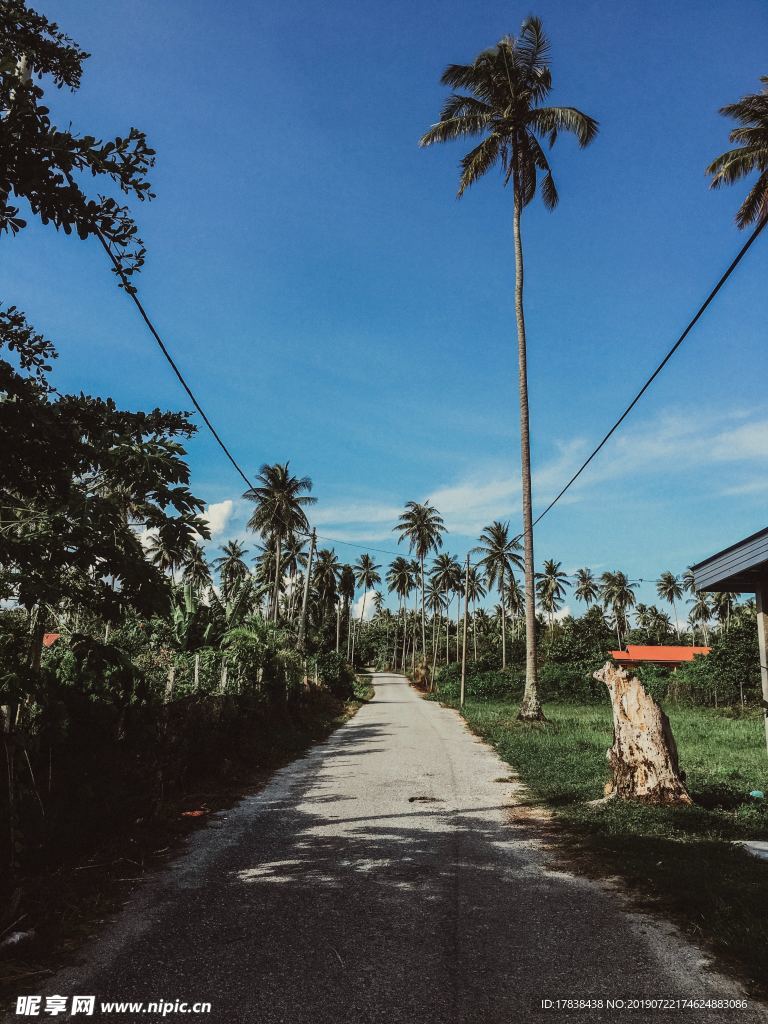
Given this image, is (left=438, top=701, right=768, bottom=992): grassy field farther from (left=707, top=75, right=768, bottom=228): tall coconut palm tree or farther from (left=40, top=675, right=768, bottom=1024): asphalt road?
(left=707, top=75, right=768, bottom=228): tall coconut palm tree

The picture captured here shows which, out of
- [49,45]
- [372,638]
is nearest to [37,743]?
[49,45]

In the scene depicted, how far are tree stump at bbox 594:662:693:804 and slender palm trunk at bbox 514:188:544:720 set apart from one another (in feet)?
35.3

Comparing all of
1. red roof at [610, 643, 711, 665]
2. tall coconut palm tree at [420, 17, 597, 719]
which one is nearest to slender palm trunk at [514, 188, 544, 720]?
tall coconut palm tree at [420, 17, 597, 719]

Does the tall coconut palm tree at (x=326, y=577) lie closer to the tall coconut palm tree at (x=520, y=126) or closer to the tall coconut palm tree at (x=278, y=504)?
the tall coconut palm tree at (x=278, y=504)

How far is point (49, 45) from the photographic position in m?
3.86

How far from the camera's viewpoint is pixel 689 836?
261 inches

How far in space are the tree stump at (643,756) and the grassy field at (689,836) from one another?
0.34 m

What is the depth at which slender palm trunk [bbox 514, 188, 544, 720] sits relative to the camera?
1973 cm

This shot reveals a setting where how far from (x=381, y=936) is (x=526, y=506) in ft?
56.9

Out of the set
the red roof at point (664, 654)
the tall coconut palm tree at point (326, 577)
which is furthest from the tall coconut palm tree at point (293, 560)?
the red roof at point (664, 654)

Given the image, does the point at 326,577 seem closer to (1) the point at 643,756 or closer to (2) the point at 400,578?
(2) the point at 400,578

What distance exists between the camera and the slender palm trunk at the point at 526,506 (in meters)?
19.7

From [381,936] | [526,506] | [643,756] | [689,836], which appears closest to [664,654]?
[526,506]

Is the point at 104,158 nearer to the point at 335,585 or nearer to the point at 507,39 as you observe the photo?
the point at 507,39
